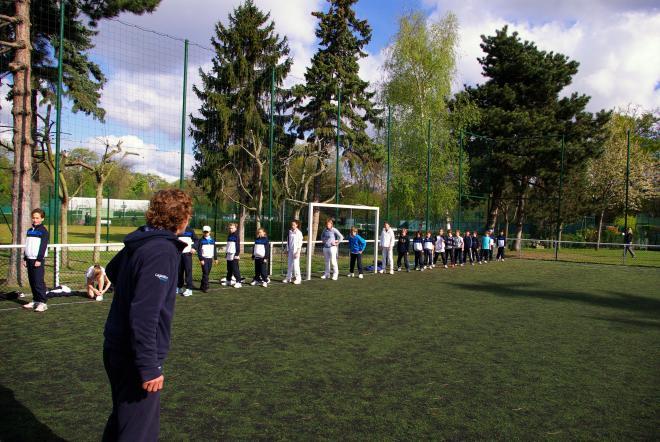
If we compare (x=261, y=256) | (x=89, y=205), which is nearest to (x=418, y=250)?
(x=261, y=256)

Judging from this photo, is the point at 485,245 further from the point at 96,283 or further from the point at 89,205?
the point at 89,205

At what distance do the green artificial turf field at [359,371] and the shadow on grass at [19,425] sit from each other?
16 millimetres

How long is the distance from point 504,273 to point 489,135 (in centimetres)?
1398

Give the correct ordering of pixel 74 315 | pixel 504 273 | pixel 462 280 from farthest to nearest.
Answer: pixel 504 273 < pixel 462 280 < pixel 74 315

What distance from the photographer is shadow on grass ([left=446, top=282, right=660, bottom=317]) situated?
10.3 metres

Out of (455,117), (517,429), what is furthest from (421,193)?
(517,429)

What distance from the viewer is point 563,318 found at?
8.84 meters

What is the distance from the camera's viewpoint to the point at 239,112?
21953 millimetres

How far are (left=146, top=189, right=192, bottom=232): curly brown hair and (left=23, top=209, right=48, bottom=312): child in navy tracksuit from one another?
6.62m

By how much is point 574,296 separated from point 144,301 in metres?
11.5

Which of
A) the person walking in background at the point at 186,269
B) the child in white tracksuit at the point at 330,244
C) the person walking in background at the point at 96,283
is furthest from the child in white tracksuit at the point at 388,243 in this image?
the person walking in background at the point at 96,283

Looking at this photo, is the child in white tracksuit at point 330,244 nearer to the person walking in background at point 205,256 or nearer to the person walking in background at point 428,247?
the person walking in background at point 205,256

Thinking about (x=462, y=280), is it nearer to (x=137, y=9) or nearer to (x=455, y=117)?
(x=137, y=9)

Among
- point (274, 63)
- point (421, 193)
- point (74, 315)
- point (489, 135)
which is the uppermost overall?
point (274, 63)
